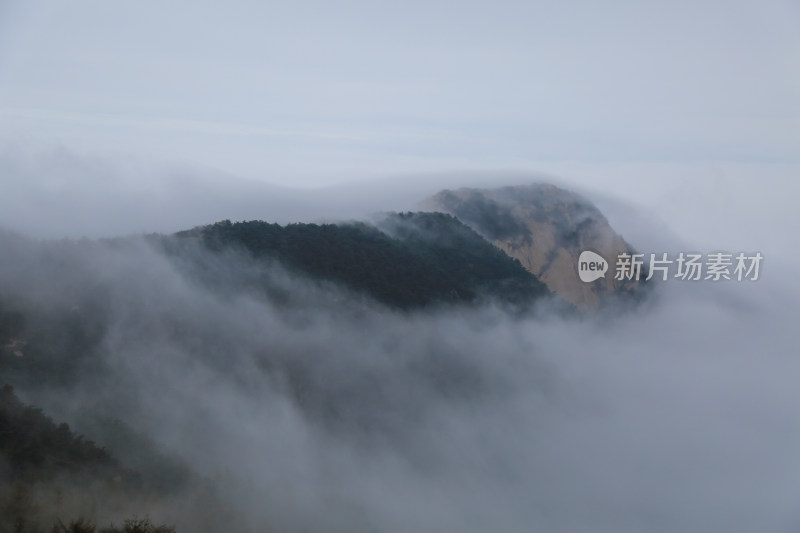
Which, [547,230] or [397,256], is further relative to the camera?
[547,230]

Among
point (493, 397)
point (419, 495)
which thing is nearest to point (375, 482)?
point (419, 495)

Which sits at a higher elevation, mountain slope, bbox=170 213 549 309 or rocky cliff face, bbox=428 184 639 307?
rocky cliff face, bbox=428 184 639 307

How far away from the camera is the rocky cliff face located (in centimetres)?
4138

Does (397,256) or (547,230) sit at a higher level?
(547,230)

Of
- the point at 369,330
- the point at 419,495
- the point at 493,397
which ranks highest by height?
the point at 369,330

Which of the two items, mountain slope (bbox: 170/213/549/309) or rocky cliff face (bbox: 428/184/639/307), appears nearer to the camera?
mountain slope (bbox: 170/213/549/309)

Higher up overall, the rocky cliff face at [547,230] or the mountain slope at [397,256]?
the rocky cliff face at [547,230]

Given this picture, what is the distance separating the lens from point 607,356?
33.2 meters

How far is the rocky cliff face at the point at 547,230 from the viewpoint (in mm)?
41375

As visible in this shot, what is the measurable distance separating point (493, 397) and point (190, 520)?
53.4 ft

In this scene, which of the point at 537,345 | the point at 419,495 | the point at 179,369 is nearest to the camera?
the point at 179,369

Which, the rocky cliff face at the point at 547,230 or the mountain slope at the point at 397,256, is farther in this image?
the rocky cliff face at the point at 547,230

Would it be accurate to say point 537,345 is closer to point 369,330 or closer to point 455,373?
point 455,373

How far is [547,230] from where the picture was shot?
146 feet
